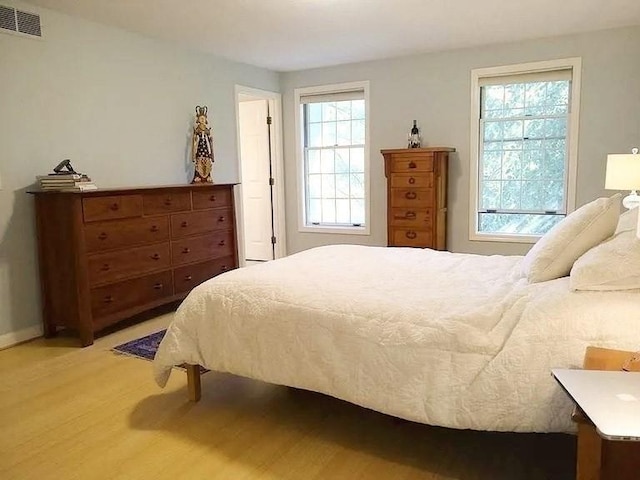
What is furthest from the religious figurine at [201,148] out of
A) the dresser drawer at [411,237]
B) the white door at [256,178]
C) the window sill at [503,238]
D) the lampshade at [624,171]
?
the lampshade at [624,171]

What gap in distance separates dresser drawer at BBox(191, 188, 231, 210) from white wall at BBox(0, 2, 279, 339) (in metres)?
0.48

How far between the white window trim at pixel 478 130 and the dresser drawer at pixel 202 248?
7.98 feet

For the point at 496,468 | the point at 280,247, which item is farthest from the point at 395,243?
the point at 496,468

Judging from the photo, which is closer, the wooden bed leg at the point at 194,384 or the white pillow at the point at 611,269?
the white pillow at the point at 611,269

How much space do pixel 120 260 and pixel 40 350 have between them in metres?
0.78

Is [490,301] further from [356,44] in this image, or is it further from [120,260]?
[356,44]

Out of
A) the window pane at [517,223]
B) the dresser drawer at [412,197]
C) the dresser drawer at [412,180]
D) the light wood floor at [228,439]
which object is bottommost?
the light wood floor at [228,439]

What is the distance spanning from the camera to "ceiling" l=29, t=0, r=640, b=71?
3605 millimetres

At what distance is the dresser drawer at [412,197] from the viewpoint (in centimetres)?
487

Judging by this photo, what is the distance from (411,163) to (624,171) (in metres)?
1.86

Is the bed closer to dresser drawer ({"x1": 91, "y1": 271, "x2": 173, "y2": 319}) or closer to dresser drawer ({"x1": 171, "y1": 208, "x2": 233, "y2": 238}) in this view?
dresser drawer ({"x1": 91, "y1": 271, "x2": 173, "y2": 319})

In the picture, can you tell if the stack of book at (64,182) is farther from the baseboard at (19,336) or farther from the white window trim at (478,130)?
the white window trim at (478,130)

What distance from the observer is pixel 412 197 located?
4.95 metres

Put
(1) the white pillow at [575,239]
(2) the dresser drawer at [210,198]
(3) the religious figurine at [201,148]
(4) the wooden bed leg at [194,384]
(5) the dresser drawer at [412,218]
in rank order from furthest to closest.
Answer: (5) the dresser drawer at [412,218], (3) the religious figurine at [201,148], (2) the dresser drawer at [210,198], (4) the wooden bed leg at [194,384], (1) the white pillow at [575,239]
